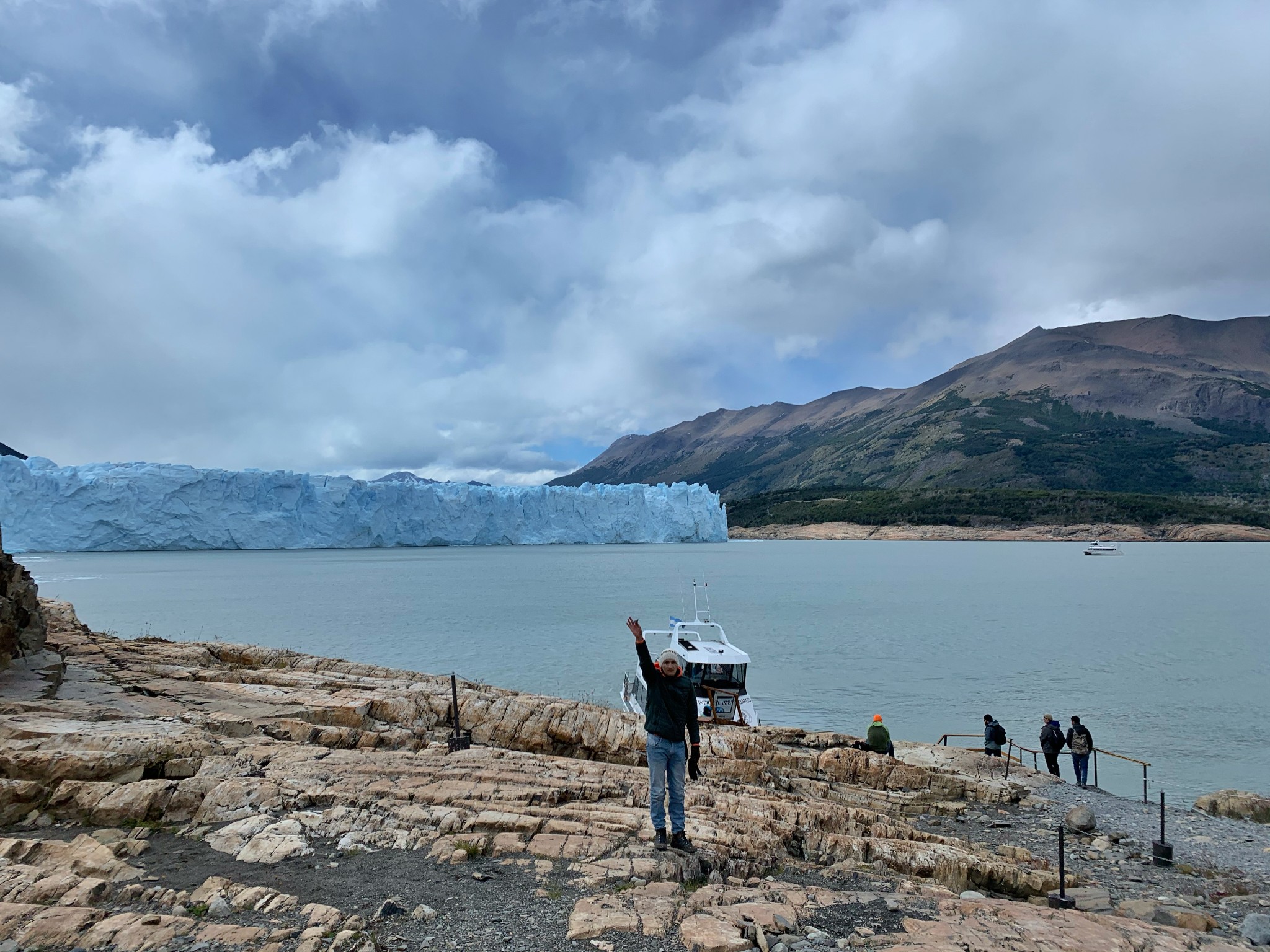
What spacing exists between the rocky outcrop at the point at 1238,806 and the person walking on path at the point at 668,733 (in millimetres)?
11540

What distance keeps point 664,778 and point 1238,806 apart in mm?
12099

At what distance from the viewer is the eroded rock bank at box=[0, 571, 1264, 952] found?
512 centimetres

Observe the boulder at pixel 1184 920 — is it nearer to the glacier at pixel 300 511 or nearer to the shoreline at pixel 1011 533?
the glacier at pixel 300 511

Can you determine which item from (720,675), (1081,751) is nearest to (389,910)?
(720,675)

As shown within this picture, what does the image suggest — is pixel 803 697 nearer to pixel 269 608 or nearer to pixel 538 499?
pixel 269 608

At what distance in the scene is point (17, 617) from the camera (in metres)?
11.2

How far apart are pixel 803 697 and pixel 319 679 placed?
14.8 metres

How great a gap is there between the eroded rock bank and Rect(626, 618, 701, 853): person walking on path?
0.97 feet

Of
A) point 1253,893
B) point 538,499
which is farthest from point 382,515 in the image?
point 1253,893

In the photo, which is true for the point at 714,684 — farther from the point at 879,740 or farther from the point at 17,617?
the point at 17,617

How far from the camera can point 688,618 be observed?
36.6 metres

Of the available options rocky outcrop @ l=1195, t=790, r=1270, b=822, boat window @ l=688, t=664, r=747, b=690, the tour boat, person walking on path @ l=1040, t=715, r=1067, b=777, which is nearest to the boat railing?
person walking on path @ l=1040, t=715, r=1067, b=777

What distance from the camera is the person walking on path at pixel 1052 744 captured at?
15539 mm

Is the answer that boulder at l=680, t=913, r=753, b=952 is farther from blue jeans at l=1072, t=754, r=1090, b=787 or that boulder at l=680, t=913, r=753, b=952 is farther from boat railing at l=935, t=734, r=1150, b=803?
blue jeans at l=1072, t=754, r=1090, b=787
